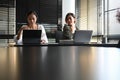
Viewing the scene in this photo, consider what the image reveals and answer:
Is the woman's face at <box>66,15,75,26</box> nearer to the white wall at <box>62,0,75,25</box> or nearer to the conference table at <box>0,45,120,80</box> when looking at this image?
the white wall at <box>62,0,75,25</box>

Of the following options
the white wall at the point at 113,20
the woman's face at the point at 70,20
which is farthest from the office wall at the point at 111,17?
the woman's face at the point at 70,20

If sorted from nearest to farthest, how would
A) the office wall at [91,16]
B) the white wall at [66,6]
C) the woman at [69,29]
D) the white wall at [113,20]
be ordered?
the woman at [69,29] < the white wall at [113,20] < the white wall at [66,6] < the office wall at [91,16]

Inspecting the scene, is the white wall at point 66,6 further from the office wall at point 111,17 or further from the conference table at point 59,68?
the conference table at point 59,68

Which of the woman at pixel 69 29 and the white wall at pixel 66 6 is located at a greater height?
the white wall at pixel 66 6

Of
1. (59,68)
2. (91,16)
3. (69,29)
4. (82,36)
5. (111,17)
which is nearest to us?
(59,68)

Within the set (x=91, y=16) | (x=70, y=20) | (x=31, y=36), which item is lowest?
(x=31, y=36)

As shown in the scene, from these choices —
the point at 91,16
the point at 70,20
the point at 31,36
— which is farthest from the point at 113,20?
the point at 31,36

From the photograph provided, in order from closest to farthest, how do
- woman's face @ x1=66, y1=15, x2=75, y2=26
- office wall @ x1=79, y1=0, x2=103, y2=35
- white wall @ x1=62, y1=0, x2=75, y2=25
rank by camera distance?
woman's face @ x1=66, y1=15, x2=75, y2=26 < white wall @ x1=62, y1=0, x2=75, y2=25 < office wall @ x1=79, y1=0, x2=103, y2=35

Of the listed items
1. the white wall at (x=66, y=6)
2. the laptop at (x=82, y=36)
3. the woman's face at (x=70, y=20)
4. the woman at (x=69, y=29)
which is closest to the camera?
the laptop at (x=82, y=36)

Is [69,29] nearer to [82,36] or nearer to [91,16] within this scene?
[82,36]

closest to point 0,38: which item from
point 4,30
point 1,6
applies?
point 4,30

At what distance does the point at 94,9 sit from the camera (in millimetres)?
7461

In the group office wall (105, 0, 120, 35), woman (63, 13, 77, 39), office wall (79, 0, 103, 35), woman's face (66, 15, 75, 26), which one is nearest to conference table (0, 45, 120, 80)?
woman (63, 13, 77, 39)

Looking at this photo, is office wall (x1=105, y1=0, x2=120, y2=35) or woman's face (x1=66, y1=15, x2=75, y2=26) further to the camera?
office wall (x1=105, y1=0, x2=120, y2=35)
